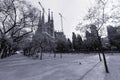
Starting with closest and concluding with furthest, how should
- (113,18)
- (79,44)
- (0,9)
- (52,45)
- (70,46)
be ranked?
(113,18) → (0,9) → (52,45) → (79,44) → (70,46)

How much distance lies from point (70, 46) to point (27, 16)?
153 feet

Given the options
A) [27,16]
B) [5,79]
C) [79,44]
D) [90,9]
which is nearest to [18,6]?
[27,16]

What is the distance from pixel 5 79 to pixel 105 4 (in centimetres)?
1153

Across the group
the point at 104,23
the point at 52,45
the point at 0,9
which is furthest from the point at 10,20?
the point at 52,45

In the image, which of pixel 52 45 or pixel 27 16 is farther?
pixel 52 45

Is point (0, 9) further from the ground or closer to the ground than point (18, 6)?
closer to the ground

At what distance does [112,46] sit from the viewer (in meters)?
49.8

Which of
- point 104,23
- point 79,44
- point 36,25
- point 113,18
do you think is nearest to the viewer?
point 113,18

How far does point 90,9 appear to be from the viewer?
1271 cm

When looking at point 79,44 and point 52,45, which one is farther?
point 79,44

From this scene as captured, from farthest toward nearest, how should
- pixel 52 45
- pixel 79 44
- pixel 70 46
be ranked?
A: 1. pixel 70 46
2. pixel 79 44
3. pixel 52 45

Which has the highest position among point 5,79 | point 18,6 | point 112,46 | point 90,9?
point 18,6

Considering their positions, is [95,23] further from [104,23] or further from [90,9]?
[90,9]

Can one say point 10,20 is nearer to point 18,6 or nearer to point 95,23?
point 18,6
